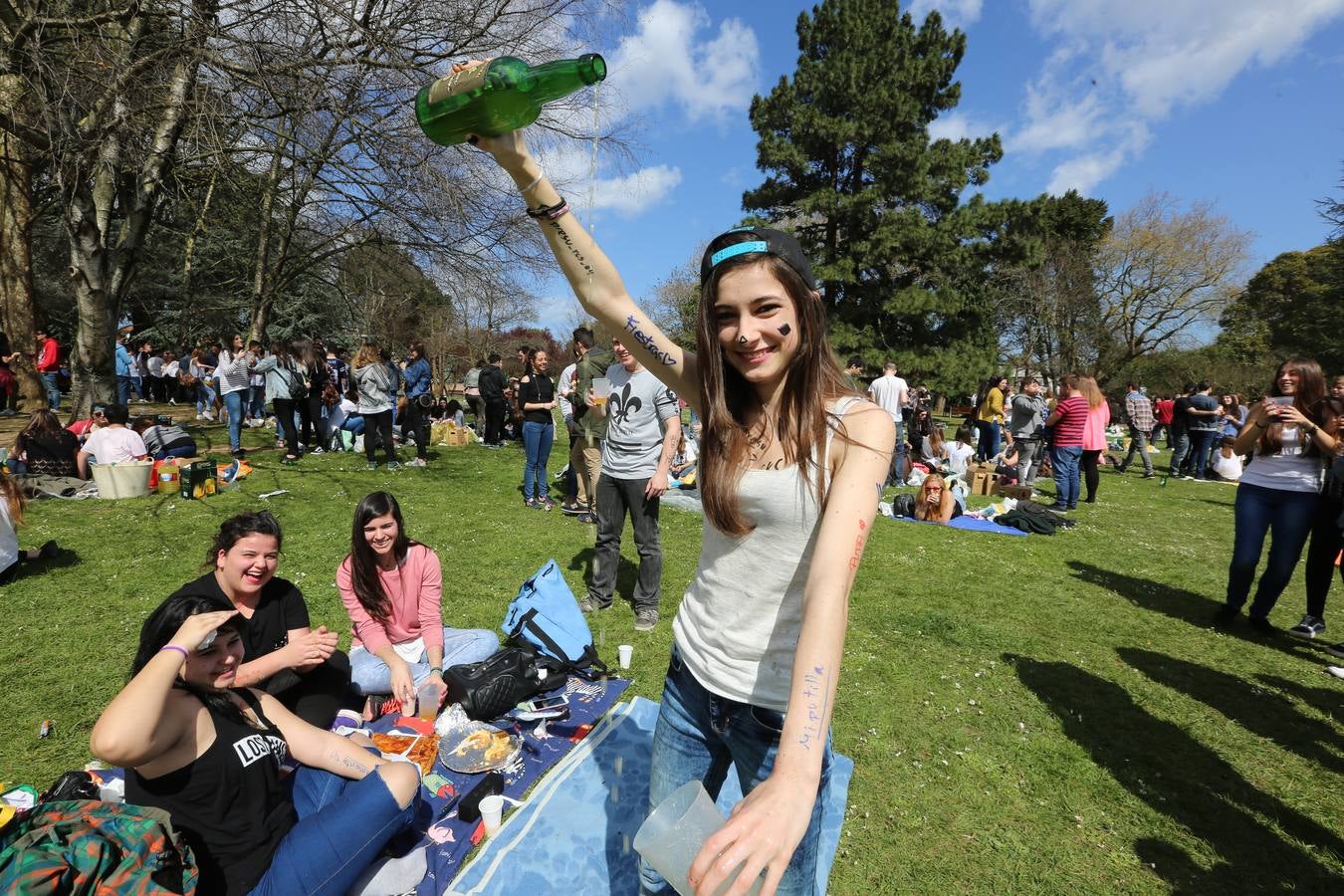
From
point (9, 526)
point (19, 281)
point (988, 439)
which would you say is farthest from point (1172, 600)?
point (19, 281)

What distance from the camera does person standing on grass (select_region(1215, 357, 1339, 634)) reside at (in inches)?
176

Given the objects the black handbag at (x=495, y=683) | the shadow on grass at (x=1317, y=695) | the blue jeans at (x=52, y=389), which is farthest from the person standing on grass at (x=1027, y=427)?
the blue jeans at (x=52, y=389)

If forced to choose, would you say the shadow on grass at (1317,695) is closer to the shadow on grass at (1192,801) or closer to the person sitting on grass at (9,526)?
the shadow on grass at (1192,801)

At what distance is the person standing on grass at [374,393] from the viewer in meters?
9.66

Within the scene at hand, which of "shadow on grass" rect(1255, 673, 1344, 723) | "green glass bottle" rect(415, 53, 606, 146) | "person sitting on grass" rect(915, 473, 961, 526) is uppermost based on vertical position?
"green glass bottle" rect(415, 53, 606, 146)

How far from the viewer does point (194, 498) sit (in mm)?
8383

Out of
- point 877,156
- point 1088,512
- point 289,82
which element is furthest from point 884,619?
point 877,156

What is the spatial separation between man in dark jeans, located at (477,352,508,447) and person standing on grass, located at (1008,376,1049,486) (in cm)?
1005

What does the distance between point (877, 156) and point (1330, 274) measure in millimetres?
18030

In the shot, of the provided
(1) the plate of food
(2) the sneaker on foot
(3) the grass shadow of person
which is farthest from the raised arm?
(2) the sneaker on foot

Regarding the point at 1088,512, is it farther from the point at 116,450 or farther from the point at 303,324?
the point at 303,324

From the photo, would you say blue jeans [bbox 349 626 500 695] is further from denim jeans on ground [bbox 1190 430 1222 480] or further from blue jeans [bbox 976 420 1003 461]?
denim jeans on ground [bbox 1190 430 1222 480]

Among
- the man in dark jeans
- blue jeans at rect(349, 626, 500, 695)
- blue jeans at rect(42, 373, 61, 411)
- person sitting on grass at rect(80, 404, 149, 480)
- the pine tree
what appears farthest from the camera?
the pine tree

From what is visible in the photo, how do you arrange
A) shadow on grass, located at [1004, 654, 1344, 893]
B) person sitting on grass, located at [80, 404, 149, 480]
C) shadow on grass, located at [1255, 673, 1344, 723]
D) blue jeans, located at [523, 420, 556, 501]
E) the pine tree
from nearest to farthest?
shadow on grass, located at [1004, 654, 1344, 893] → shadow on grass, located at [1255, 673, 1344, 723] → person sitting on grass, located at [80, 404, 149, 480] → blue jeans, located at [523, 420, 556, 501] → the pine tree
